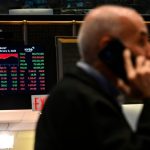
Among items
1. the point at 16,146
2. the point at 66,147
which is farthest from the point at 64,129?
the point at 16,146

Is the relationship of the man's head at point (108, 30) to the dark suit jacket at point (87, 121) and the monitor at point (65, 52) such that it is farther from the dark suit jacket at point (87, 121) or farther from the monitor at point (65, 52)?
the monitor at point (65, 52)

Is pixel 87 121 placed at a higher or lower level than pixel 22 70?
higher

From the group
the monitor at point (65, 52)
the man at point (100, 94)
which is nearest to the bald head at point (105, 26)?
the man at point (100, 94)

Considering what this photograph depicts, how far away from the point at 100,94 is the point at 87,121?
3.0 inches

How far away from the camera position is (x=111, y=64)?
1.02 meters

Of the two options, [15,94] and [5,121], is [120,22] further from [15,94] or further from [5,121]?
[5,121]

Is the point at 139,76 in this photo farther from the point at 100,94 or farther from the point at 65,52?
the point at 65,52

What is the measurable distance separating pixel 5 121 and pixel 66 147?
1361 millimetres

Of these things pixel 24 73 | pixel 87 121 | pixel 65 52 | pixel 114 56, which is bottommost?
pixel 24 73

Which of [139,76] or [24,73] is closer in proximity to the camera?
[139,76]

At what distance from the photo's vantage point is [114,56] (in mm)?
1034

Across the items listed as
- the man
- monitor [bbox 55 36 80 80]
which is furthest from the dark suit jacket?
monitor [bbox 55 36 80 80]

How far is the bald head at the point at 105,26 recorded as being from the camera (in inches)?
39.7

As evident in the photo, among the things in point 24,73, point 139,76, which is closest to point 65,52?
point 24,73
